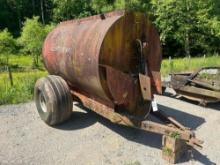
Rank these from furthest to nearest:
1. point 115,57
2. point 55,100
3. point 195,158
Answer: point 55,100 → point 115,57 → point 195,158

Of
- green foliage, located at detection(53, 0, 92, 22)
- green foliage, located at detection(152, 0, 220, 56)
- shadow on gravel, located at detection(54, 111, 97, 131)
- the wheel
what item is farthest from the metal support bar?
green foliage, located at detection(53, 0, 92, 22)

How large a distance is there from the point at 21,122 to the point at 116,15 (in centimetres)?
374

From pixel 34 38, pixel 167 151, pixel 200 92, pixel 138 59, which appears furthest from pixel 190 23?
pixel 167 151

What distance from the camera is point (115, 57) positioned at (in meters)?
6.33

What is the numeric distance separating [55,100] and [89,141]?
1.26m

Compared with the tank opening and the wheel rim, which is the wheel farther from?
the tank opening

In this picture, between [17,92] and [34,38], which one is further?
[34,38]

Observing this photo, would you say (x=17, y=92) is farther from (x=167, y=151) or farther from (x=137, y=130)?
(x=167, y=151)

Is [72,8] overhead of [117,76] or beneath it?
overhead

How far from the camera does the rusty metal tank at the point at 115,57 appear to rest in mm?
6152

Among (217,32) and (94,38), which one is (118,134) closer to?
(94,38)

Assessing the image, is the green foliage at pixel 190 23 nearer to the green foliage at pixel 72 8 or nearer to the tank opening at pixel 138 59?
the green foliage at pixel 72 8

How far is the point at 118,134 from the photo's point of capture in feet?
23.7

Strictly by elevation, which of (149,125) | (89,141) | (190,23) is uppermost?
(190,23)
